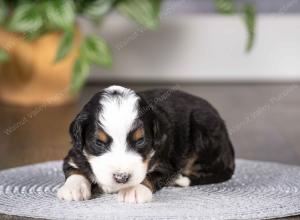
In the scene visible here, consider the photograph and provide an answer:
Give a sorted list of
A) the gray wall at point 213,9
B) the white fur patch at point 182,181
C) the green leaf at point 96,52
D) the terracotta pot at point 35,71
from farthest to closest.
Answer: the gray wall at point 213,9 < the terracotta pot at point 35,71 < the green leaf at point 96,52 < the white fur patch at point 182,181

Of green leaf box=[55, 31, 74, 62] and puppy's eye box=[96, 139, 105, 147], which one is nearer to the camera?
puppy's eye box=[96, 139, 105, 147]

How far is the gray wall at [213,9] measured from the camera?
637 centimetres

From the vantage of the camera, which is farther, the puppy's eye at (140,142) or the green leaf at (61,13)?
the green leaf at (61,13)

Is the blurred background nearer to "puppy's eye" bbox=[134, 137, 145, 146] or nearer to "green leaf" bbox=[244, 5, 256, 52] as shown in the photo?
"green leaf" bbox=[244, 5, 256, 52]

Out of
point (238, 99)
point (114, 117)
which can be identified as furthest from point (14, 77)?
point (114, 117)

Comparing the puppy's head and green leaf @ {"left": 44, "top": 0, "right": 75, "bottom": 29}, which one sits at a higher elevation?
green leaf @ {"left": 44, "top": 0, "right": 75, "bottom": 29}

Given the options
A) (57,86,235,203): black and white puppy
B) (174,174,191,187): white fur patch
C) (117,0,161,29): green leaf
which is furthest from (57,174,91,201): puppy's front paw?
(117,0,161,29): green leaf

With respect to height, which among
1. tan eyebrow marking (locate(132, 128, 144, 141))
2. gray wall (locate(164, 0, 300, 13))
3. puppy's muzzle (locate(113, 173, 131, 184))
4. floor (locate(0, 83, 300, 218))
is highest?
tan eyebrow marking (locate(132, 128, 144, 141))

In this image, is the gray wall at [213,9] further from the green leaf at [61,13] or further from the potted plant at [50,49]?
the green leaf at [61,13]

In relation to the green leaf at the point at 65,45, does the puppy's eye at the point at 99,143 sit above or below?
above

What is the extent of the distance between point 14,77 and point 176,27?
1638 mm

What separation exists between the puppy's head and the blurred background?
950mm

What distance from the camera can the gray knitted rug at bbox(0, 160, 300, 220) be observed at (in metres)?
2.24

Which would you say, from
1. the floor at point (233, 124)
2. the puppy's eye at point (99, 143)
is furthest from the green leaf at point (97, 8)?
the puppy's eye at point (99, 143)
